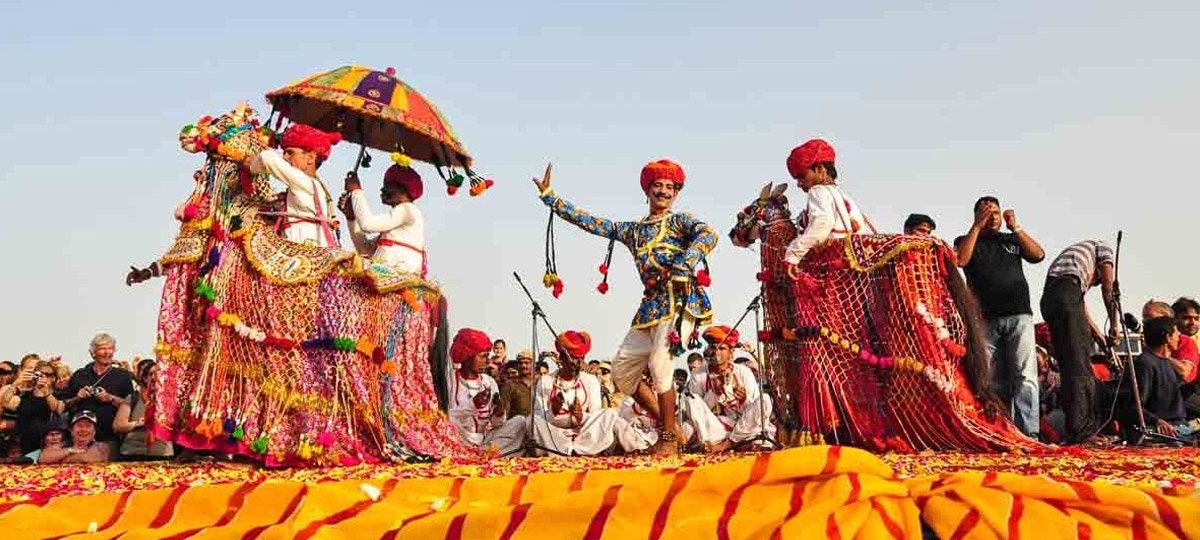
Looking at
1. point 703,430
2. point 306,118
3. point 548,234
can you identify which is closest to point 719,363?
point 703,430

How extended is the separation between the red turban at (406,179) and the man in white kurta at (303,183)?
60 cm

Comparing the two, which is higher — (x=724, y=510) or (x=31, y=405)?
(x=724, y=510)

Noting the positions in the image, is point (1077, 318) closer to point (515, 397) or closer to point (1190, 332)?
point (1190, 332)

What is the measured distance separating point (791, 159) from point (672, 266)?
1121 mm

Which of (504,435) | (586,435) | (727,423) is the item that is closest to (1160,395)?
(727,423)

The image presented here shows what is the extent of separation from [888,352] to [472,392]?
4.57 metres

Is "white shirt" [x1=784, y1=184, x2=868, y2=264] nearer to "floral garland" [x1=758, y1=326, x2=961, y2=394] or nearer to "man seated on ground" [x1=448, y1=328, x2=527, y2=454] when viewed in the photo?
"floral garland" [x1=758, y1=326, x2=961, y2=394]

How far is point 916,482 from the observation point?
2346mm

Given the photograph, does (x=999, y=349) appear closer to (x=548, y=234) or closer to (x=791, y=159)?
(x=791, y=159)

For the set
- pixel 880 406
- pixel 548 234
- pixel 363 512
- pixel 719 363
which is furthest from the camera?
pixel 719 363

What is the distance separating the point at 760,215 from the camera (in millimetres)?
7340

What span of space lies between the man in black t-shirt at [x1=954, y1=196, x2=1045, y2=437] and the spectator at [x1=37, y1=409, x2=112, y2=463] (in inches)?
273

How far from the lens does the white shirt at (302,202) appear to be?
6281mm

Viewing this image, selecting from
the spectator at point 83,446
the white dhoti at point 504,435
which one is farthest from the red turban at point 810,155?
the spectator at point 83,446
